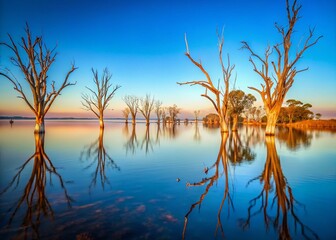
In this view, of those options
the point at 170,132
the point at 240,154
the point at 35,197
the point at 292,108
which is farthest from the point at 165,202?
the point at 292,108

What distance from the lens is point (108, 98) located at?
3356 centimetres

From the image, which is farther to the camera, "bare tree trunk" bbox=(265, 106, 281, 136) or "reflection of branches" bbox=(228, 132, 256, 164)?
"bare tree trunk" bbox=(265, 106, 281, 136)

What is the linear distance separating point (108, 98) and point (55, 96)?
13.2m


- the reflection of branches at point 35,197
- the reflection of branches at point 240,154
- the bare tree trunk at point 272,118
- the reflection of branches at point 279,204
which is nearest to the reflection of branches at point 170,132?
the bare tree trunk at point 272,118

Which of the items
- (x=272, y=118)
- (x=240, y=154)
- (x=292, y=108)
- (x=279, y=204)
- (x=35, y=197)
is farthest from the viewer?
(x=292, y=108)

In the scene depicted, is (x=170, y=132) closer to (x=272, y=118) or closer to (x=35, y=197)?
(x=272, y=118)

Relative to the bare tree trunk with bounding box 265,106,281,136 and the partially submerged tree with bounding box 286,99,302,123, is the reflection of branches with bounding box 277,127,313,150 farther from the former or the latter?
the partially submerged tree with bounding box 286,99,302,123

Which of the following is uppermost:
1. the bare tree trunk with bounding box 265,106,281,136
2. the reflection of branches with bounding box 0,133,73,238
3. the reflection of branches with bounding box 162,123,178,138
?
the bare tree trunk with bounding box 265,106,281,136

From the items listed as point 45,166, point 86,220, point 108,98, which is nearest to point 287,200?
point 86,220

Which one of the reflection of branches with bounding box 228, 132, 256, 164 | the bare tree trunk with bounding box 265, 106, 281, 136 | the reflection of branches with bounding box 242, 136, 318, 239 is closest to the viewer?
the reflection of branches with bounding box 242, 136, 318, 239

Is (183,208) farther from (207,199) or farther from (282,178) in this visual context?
(282,178)

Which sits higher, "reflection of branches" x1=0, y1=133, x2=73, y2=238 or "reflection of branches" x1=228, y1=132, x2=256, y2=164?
→ "reflection of branches" x1=0, y1=133, x2=73, y2=238

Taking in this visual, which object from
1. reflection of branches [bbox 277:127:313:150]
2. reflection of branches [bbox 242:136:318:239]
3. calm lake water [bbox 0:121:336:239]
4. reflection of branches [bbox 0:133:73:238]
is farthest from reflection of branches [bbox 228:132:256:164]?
reflection of branches [bbox 0:133:73:238]

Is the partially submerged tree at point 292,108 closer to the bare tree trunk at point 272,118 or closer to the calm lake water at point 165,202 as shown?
the bare tree trunk at point 272,118
